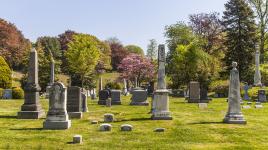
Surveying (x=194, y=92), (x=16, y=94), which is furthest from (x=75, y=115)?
(x=16, y=94)

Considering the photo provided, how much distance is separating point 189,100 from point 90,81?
32401 millimetres

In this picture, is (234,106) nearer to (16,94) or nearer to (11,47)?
(16,94)

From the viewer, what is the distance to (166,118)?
20281mm

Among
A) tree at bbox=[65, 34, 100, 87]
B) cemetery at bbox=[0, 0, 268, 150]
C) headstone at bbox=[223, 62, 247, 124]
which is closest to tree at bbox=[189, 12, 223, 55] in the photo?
cemetery at bbox=[0, 0, 268, 150]

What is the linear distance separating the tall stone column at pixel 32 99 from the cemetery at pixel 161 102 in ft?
0.16

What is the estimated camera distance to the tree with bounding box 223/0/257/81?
56688 millimetres

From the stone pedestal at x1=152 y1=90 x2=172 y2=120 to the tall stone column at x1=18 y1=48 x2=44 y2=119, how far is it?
6.01m

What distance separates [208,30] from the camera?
226 ft

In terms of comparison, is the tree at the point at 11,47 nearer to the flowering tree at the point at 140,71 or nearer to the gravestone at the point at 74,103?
the flowering tree at the point at 140,71

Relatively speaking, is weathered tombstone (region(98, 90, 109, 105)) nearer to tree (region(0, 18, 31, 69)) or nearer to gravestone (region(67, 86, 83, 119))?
gravestone (region(67, 86, 83, 119))

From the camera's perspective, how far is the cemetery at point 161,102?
15.5 m

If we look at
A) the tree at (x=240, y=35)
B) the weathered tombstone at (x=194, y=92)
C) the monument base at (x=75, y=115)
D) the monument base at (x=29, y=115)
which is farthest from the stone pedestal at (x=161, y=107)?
the tree at (x=240, y=35)

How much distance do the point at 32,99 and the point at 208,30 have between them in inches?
1987

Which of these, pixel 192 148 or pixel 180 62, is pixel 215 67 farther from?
pixel 192 148
